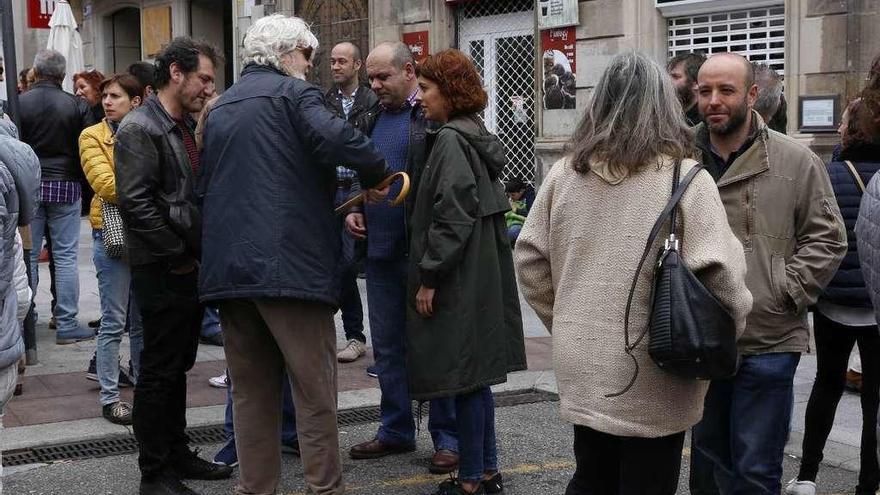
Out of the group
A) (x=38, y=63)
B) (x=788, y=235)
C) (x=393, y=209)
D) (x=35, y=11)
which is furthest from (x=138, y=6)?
(x=788, y=235)

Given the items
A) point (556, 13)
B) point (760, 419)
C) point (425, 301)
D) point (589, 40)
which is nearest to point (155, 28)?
point (556, 13)

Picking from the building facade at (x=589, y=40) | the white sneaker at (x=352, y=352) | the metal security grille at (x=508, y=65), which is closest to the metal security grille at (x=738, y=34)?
the building facade at (x=589, y=40)

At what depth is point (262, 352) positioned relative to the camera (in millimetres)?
4578

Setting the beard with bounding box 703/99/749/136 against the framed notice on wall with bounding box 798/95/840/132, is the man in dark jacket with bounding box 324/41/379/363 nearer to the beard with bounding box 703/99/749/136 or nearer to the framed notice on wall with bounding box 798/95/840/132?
the beard with bounding box 703/99/749/136

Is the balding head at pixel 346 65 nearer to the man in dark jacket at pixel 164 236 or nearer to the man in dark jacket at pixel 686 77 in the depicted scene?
the man in dark jacket at pixel 686 77

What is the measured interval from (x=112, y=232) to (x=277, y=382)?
6.38ft

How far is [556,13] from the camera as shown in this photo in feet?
42.8

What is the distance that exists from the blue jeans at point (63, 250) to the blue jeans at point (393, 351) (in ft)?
12.0

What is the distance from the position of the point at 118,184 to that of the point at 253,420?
1.14m

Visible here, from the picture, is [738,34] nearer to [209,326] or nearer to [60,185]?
[209,326]

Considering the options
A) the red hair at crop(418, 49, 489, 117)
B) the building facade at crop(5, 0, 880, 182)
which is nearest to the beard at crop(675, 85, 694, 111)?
the red hair at crop(418, 49, 489, 117)

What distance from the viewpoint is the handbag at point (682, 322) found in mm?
3240

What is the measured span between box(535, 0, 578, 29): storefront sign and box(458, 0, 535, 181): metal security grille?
66 centimetres

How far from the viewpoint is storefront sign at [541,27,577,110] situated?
13031 mm
